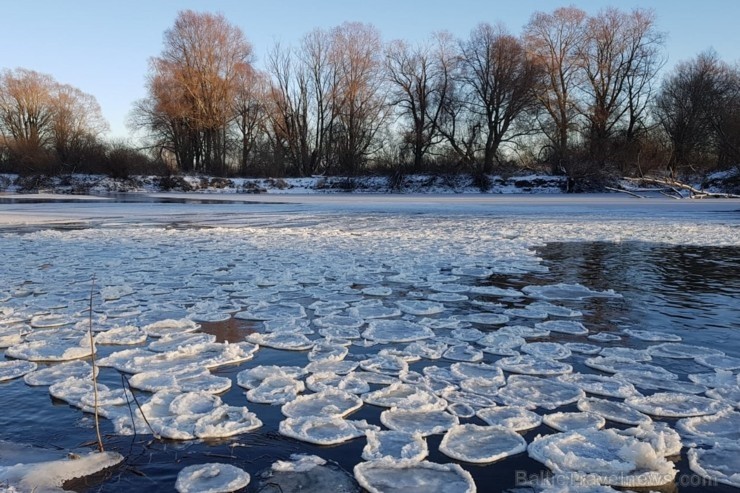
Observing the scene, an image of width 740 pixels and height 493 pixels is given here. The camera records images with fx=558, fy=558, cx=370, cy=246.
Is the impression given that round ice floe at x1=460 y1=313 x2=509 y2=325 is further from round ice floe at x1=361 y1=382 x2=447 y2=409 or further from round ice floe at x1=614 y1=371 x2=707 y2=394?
round ice floe at x1=361 y1=382 x2=447 y2=409

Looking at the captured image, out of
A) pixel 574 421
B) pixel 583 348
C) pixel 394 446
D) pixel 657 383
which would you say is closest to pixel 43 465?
pixel 394 446

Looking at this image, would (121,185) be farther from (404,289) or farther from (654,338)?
(654,338)

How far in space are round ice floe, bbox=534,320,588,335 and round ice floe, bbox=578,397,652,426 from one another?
4.54 feet

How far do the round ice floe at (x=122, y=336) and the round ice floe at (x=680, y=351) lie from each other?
12.0 feet

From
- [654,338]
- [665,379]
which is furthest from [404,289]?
[665,379]

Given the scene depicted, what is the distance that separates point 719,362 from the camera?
142 inches

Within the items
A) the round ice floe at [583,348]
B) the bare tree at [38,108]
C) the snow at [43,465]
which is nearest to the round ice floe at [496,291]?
the round ice floe at [583,348]

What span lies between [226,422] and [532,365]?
1941 mm

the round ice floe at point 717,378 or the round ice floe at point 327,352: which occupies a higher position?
the round ice floe at point 717,378

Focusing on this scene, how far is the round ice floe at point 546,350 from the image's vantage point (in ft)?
12.4

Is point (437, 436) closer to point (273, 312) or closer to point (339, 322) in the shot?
point (339, 322)

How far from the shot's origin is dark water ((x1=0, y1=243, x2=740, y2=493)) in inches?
89.3

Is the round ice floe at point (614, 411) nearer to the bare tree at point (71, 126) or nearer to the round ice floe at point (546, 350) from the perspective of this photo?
the round ice floe at point (546, 350)

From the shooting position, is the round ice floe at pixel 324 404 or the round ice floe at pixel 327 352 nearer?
the round ice floe at pixel 324 404
